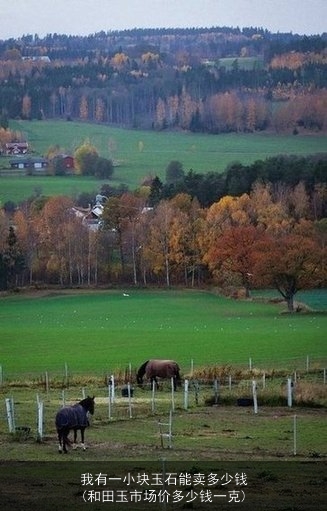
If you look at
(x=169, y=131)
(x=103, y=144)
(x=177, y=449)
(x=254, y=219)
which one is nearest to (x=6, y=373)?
(x=177, y=449)

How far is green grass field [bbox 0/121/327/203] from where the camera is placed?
104 meters

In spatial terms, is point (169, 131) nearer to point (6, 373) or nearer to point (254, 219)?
point (254, 219)

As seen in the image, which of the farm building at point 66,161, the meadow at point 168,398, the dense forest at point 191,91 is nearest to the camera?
the meadow at point 168,398

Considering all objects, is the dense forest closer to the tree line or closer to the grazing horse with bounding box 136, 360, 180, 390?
the tree line

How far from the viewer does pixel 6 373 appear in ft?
118

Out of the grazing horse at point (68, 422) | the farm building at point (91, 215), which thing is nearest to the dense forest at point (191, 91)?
the farm building at point (91, 215)

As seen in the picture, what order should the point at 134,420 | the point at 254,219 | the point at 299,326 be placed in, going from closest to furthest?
the point at 134,420 < the point at 299,326 < the point at 254,219

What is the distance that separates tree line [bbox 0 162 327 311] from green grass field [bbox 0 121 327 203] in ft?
53.6

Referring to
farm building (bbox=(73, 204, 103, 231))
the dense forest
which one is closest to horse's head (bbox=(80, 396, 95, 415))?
farm building (bbox=(73, 204, 103, 231))

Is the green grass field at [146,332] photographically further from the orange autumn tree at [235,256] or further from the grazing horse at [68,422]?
the grazing horse at [68,422]

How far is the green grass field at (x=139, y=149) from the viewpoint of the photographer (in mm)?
104375

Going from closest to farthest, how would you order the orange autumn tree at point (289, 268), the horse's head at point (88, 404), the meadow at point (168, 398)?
the meadow at point (168, 398) → the horse's head at point (88, 404) → the orange autumn tree at point (289, 268)

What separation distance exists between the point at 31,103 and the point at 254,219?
246ft

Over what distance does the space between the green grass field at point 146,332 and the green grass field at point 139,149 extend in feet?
111
